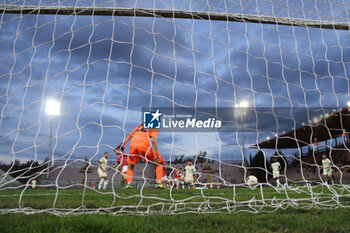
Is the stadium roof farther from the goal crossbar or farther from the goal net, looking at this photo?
the goal crossbar

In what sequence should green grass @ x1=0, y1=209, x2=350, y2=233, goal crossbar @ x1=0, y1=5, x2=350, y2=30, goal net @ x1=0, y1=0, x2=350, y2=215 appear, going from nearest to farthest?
green grass @ x1=0, y1=209, x2=350, y2=233
goal net @ x1=0, y1=0, x2=350, y2=215
goal crossbar @ x1=0, y1=5, x2=350, y2=30

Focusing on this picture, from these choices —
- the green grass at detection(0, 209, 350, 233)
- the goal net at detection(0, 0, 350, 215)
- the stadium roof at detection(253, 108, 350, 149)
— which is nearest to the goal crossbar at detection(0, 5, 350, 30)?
the goal net at detection(0, 0, 350, 215)

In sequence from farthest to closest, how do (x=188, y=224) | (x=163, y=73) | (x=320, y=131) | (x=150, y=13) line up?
(x=320, y=131), (x=150, y=13), (x=163, y=73), (x=188, y=224)

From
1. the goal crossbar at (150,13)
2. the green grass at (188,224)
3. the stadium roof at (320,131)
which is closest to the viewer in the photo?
the green grass at (188,224)

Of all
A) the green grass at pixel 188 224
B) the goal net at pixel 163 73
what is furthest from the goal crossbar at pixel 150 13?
the green grass at pixel 188 224

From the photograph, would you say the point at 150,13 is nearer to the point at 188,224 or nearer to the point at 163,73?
the point at 163,73

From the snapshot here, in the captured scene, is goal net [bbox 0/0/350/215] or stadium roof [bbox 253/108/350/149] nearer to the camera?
goal net [bbox 0/0/350/215]

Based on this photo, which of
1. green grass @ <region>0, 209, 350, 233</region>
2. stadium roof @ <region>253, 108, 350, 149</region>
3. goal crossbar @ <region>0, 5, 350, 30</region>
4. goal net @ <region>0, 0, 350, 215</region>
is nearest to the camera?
green grass @ <region>0, 209, 350, 233</region>

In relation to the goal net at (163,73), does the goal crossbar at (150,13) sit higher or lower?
higher

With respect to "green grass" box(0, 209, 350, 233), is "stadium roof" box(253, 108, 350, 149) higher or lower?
higher

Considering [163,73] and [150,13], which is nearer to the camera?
[163,73]

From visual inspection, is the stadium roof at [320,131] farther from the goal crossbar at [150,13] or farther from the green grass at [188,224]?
the green grass at [188,224]

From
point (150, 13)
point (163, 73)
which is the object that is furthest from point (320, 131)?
point (150, 13)

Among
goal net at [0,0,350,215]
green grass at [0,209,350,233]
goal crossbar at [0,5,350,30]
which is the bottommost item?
green grass at [0,209,350,233]
